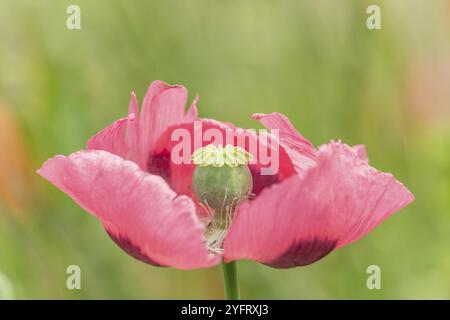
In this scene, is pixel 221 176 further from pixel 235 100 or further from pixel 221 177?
pixel 235 100

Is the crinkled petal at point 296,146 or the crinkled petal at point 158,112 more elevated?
the crinkled petal at point 158,112

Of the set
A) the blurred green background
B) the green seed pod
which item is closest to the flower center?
the green seed pod

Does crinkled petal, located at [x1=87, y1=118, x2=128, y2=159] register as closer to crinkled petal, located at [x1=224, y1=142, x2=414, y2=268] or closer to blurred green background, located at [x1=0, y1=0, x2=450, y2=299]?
crinkled petal, located at [x1=224, y1=142, x2=414, y2=268]

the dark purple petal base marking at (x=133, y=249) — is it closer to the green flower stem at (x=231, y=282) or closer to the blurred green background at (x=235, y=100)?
the green flower stem at (x=231, y=282)

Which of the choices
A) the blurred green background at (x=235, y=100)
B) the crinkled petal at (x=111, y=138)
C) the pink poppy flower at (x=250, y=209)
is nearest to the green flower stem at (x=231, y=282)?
the pink poppy flower at (x=250, y=209)

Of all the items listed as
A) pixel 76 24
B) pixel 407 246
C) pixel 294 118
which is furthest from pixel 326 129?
pixel 76 24

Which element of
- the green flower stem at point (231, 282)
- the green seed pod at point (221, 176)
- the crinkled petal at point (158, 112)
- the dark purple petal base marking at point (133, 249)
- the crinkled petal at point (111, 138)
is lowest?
the green flower stem at point (231, 282)
